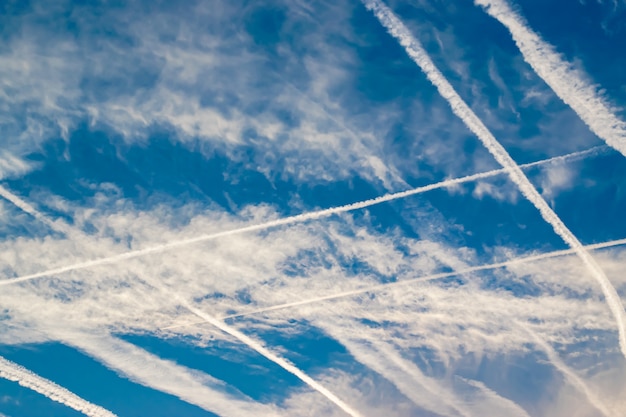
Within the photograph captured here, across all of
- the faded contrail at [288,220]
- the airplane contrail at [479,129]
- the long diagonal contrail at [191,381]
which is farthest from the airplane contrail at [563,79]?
the long diagonal contrail at [191,381]

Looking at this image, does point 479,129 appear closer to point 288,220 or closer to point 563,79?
point 563,79

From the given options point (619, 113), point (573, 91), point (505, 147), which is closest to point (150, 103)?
point (505, 147)

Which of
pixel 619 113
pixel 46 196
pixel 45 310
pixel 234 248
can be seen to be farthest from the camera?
pixel 45 310

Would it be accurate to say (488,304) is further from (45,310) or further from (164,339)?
(45,310)

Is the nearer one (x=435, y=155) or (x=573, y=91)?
(x=573, y=91)

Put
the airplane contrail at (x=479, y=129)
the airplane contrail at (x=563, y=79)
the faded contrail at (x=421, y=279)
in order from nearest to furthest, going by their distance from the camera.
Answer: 1. the airplane contrail at (x=563, y=79)
2. the airplane contrail at (x=479, y=129)
3. the faded contrail at (x=421, y=279)

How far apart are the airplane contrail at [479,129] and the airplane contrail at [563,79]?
128 centimetres

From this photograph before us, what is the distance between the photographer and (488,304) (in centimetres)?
959

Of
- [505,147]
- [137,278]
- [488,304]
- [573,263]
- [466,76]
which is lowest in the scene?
[137,278]

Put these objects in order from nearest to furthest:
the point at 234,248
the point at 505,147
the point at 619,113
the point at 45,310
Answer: the point at 619,113 → the point at 505,147 → the point at 234,248 → the point at 45,310

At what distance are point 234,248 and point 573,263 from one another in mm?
7318

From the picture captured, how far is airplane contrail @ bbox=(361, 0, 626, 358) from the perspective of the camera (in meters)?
7.51

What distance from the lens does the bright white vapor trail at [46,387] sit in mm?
10734

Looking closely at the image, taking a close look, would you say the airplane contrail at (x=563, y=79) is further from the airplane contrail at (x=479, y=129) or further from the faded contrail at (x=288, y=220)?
the airplane contrail at (x=479, y=129)
